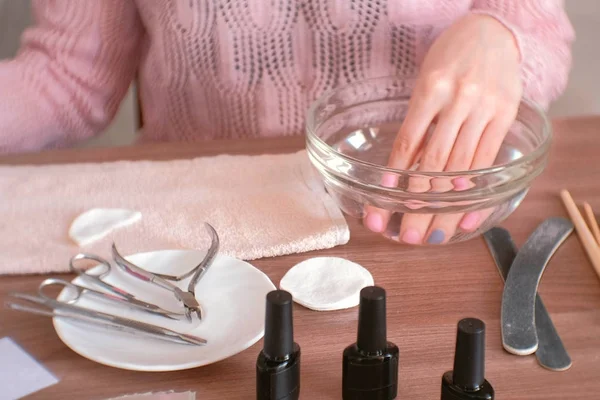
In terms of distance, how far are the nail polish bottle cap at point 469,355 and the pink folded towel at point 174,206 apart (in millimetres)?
216

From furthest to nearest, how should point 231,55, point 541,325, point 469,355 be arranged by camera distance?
1. point 231,55
2. point 541,325
3. point 469,355

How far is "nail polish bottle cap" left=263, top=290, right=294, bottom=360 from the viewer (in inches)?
16.2

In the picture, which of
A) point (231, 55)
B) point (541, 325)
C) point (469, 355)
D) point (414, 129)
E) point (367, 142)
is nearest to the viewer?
point (469, 355)

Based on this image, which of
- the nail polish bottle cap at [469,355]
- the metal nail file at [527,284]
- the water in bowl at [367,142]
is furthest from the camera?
the water in bowl at [367,142]

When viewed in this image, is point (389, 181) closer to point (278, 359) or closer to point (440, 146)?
point (440, 146)

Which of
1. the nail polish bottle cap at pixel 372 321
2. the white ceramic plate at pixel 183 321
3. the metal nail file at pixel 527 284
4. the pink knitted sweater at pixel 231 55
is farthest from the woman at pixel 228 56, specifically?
the nail polish bottle cap at pixel 372 321

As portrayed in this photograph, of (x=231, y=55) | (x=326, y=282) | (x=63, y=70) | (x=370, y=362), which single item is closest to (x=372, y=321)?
(x=370, y=362)

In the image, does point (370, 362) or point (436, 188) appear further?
point (436, 188)

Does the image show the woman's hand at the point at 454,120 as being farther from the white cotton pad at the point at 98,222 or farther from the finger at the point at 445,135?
the white cotton pad at the point at 98,222

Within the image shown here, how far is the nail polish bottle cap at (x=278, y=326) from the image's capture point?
1.35ft

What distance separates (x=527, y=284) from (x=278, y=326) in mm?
226

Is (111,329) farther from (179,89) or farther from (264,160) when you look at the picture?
(179,89)

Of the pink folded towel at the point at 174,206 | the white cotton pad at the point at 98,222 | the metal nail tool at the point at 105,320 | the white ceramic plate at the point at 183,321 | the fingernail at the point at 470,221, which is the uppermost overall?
the fingernail at the point at 470,221

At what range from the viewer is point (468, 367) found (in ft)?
1.33
